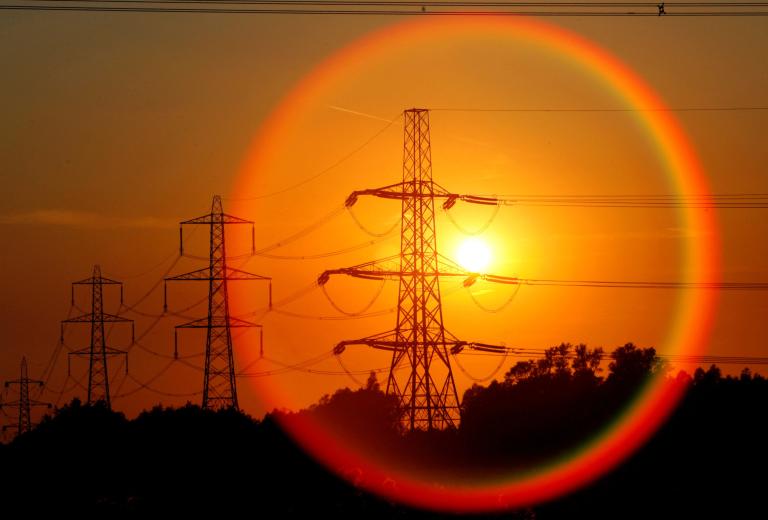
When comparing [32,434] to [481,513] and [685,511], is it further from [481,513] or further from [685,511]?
[685,511]

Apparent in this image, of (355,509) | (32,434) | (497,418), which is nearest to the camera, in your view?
(355,509)

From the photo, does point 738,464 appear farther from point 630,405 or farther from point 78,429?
point 78,429

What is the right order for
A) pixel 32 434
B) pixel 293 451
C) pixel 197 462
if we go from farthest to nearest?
pixel 32 434
pixel 293 451
pixel 197 462

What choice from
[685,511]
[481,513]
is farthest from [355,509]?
[685,511]

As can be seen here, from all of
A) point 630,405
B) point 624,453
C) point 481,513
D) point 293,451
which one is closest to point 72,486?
point 293,451

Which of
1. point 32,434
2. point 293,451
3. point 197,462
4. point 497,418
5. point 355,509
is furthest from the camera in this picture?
point 497,418

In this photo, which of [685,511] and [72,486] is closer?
[685,511]
